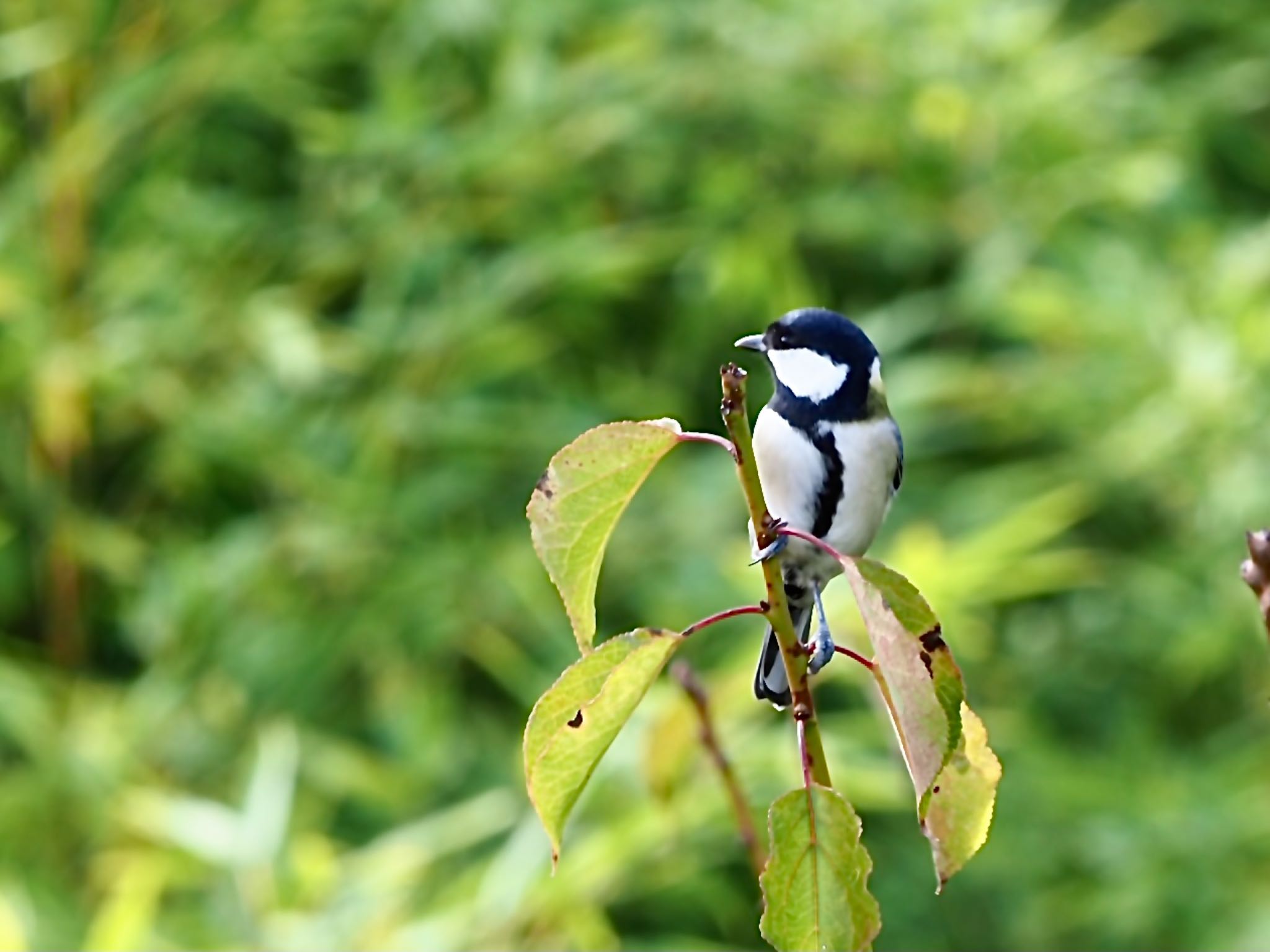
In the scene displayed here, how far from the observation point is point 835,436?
60 cm

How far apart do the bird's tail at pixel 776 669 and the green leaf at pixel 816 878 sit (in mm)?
116

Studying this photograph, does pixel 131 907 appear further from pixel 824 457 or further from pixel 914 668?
pixel 914 668

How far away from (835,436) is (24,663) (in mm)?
1611

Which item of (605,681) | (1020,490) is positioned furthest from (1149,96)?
(605,681)

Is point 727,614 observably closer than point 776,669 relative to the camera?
Yes

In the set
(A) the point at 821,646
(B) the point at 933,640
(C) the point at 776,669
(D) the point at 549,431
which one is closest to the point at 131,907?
(D) the point at 549,431

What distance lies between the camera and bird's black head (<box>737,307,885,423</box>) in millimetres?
530

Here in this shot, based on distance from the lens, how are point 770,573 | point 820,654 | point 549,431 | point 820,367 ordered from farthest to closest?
1. point 549,431
2. point 820,367
3. point 820,654
4. point 770,573

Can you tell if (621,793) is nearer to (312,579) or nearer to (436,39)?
(312,579)

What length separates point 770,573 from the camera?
0.36m

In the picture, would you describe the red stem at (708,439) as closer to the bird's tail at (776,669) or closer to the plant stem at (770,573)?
the plant stem at (770,573)

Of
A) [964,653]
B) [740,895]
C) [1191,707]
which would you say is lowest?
[1191,707]

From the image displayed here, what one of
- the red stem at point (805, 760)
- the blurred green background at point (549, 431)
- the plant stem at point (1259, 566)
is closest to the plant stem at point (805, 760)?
the red stem at point (805, 760)

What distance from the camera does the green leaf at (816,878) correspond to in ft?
1.23
